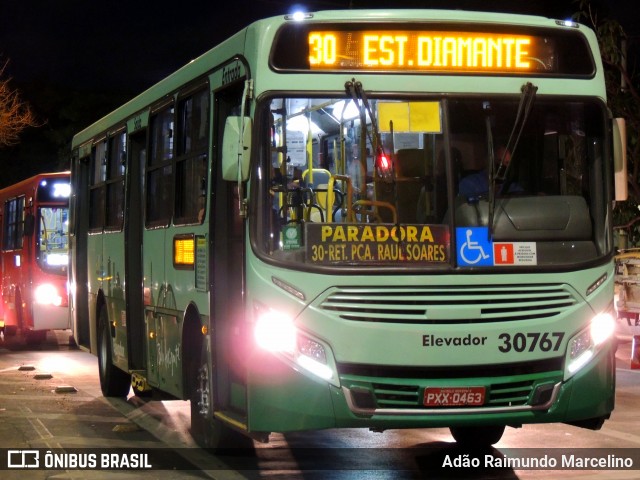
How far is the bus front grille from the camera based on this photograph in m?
8.02

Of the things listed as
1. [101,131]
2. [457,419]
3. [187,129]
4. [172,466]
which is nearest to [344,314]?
[457,419]

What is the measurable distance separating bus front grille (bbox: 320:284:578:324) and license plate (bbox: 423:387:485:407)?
0.44 meters

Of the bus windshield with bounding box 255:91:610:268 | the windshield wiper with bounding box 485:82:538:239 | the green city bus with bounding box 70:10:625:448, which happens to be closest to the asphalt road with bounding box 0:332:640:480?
the green city bus with bounding box 70:10:625:448

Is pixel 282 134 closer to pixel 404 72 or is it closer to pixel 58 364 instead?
pixel 404 72

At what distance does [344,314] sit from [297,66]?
1707 mm

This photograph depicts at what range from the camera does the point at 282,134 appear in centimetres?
834

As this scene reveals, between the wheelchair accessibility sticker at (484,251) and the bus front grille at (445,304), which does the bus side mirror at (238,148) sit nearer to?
the bus front grille at (445,304)

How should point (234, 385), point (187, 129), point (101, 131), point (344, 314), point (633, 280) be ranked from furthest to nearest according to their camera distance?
point (633, 280) < point (101, 131) < point (187, 129) < point (234, 385) < point (344, 314)

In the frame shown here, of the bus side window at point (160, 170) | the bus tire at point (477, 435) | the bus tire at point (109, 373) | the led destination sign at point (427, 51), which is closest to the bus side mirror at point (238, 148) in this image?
the led destination sign at point (427, 51)

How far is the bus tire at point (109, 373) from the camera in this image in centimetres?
1428

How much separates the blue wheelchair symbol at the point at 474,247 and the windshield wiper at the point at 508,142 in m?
0.06

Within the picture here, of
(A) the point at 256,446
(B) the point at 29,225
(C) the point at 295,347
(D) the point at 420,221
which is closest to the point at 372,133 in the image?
(D) the point at 420,221

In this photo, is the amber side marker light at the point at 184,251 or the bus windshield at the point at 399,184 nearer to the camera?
the bus windshield at the point at 399,184

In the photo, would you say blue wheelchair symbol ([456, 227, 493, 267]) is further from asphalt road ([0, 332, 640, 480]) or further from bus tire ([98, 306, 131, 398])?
bus tire ([98, 306, 131, 398])
